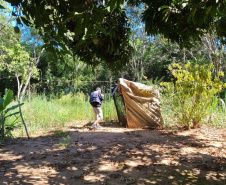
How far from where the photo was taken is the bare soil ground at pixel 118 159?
3221 mm

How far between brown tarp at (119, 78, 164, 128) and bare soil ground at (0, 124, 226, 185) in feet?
3.63

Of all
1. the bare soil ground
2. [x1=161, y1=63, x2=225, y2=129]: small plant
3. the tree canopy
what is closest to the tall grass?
the bare soil ground

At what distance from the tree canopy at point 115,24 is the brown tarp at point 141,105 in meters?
3.30

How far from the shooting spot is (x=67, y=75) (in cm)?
2308

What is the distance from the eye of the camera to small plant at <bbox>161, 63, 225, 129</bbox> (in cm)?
610

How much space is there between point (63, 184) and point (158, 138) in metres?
3.28

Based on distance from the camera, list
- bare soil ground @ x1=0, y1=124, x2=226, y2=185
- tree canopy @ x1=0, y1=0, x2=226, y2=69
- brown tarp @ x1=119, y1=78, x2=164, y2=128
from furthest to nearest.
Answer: brown tarp @ x1=119, y1=78, x2=164, y2=128
bare soil ground @ x1=0, y1=124, x2=226, y2=185
tree canopy @ x1=0, y1=0, x2=226, y2=69

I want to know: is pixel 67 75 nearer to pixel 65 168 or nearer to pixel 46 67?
pixel 46 67

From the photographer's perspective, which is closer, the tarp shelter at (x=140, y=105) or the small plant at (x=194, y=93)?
the small plant at (x=194, y=93)

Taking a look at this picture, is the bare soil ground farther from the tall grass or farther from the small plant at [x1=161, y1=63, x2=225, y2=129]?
the tall grass

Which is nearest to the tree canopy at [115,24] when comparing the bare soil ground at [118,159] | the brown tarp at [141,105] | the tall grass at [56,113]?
the bare soil ground at [118,159]

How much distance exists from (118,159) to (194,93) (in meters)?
3.22

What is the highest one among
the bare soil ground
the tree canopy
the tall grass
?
the tree canopy

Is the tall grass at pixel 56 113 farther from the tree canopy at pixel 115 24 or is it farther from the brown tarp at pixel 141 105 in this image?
the tree canopy at pixel 115 24
